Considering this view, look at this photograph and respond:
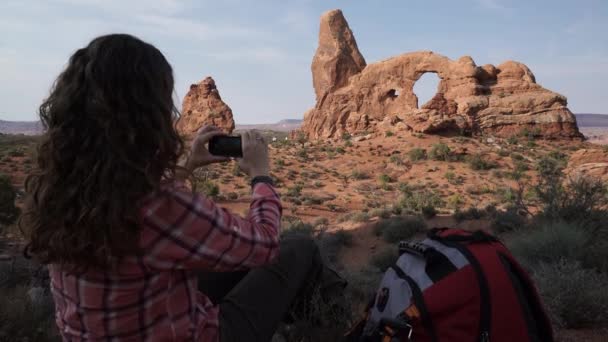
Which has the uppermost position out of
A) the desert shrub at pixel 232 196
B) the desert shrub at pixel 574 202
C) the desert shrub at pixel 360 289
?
the desert shrub at pixel 574 202

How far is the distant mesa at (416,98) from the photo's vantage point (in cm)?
2773

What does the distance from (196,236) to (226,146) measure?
0.59 meters

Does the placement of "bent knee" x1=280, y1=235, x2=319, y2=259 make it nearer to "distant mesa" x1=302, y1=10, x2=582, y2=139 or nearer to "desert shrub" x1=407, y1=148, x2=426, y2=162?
"desert shrub" x1=407, y1=148, x2=426, y2=162

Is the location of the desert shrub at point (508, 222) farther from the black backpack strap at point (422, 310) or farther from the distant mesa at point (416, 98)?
the distant mesa at point (416, 98)

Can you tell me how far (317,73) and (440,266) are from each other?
34666 millimetres

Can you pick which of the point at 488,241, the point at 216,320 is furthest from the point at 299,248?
the point at 488,241

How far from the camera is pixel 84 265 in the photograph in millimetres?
1303

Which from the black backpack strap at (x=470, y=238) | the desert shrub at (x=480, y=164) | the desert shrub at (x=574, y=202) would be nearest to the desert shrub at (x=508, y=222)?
the desert shrub at (x=574, y=202)

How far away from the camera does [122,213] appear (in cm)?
123

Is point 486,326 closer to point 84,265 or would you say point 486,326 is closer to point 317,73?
point 84,265

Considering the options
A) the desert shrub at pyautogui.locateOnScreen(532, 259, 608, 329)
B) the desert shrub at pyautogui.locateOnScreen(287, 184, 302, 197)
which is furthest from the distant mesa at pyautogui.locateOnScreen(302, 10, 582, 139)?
the desert shrub at pyautogui.locateOnScreen(532, 259, 608, 329)

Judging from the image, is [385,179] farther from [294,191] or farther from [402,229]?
[402,229]

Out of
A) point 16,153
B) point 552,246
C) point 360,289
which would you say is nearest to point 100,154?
point 360,289

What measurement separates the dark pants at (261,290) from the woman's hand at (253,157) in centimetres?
51
